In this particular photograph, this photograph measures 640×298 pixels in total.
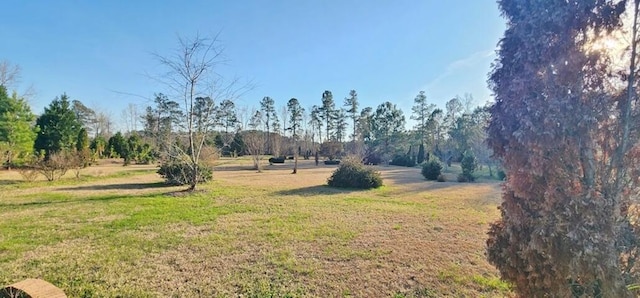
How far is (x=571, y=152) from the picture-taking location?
1.98m

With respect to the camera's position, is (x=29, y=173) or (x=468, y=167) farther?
(x=468, y=167)

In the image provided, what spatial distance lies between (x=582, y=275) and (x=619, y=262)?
11.4 inches

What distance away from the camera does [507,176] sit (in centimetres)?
229

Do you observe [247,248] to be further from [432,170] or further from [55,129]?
[55,129]

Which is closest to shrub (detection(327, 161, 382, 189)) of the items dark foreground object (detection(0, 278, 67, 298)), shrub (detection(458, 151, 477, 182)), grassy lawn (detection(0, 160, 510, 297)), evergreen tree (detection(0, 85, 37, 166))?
grassy lawn (detection(0, 160, 510, 297))

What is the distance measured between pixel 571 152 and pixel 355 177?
10233 mm

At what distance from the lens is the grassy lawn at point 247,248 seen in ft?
10.4

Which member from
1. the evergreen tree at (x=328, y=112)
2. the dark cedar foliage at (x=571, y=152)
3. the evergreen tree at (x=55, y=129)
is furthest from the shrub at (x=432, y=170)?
the evergreen tree at (x=328, y=112)

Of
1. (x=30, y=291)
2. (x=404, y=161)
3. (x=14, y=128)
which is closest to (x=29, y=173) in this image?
(x=14, y=128)

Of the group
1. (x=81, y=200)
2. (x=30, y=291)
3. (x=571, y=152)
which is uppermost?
(x=571, y=152)

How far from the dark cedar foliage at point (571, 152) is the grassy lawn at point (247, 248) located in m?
1.38

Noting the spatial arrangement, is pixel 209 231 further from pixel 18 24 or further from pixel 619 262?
pixel 18 24

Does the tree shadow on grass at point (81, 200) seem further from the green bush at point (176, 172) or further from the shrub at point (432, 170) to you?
the shrub at point (432, 170)

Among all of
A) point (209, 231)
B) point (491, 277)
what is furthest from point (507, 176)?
point (209, 231)
